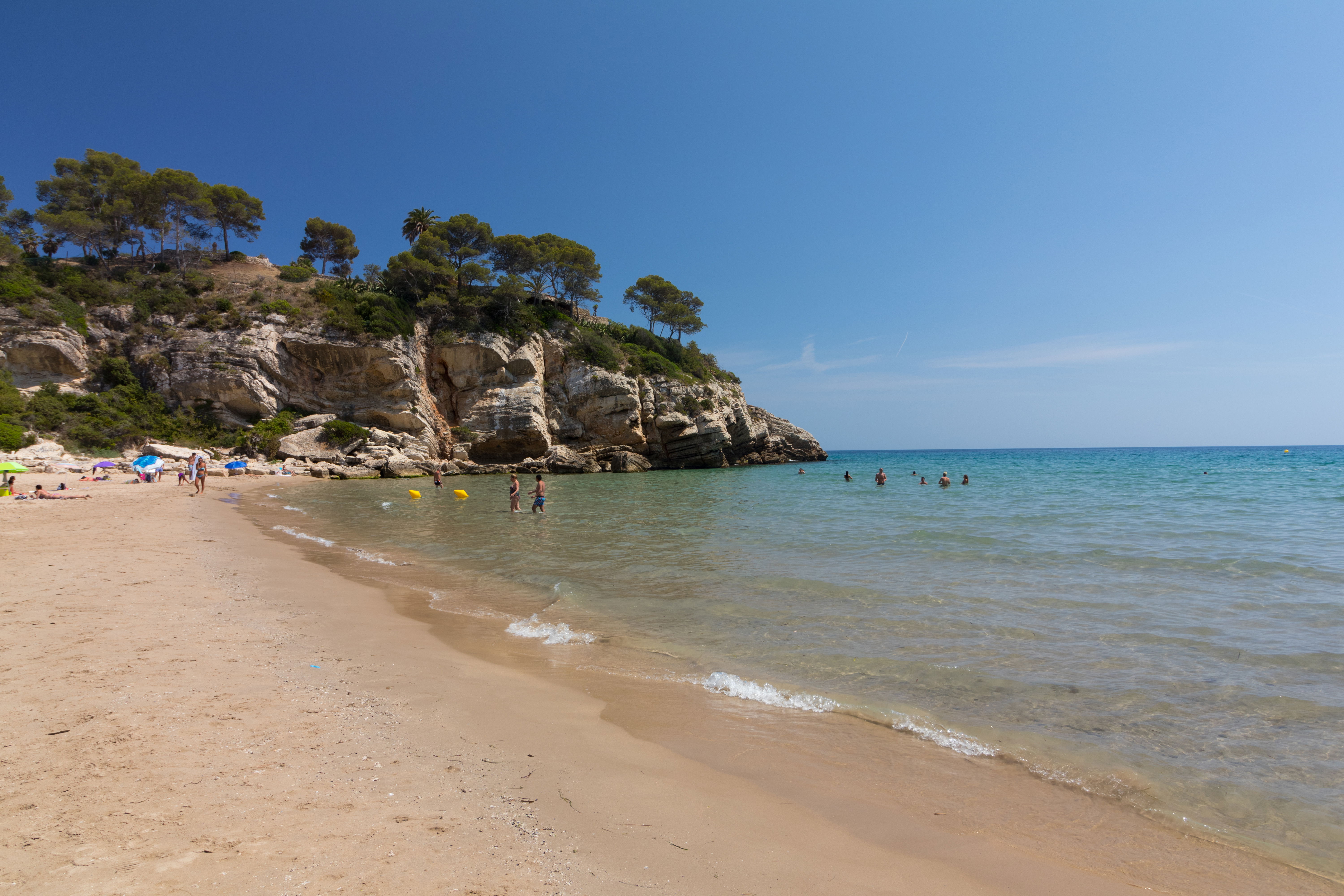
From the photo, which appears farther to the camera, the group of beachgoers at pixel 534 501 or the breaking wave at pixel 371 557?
the group of beachgoers at pixel 534 501

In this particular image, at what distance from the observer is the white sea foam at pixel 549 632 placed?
6.19 metres

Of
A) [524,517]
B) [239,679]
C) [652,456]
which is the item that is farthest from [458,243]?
[239,679]

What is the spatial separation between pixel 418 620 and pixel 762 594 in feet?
14.7

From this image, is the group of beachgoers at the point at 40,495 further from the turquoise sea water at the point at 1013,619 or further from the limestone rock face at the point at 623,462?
the limestone rock face at the point at 623,462

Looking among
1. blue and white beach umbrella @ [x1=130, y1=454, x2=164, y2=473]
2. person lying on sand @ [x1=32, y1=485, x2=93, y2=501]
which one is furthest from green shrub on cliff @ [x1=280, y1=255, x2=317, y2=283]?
person lying on sand @ [x1=32, y1=485, x2=93, y2=501]

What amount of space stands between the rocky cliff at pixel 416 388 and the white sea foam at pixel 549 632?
30.5 m

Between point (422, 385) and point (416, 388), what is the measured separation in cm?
119

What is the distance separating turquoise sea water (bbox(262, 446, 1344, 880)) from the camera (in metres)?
3.84

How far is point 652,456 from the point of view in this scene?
4706 cm

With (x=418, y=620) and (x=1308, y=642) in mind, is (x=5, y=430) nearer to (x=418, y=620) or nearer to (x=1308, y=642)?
(x=418, y=620)

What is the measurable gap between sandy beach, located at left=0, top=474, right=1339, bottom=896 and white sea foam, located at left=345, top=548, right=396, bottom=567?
208 inches

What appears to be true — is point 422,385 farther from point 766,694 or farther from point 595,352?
point 766,694

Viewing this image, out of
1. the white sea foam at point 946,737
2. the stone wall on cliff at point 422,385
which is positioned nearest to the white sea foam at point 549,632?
the white sea foam at point 946,737

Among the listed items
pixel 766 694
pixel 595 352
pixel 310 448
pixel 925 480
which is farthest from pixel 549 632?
pixel 595 352
